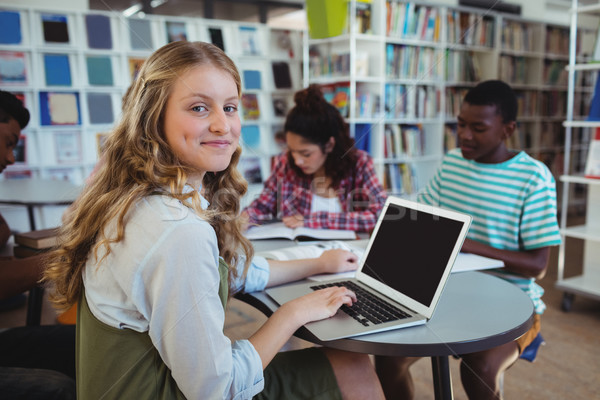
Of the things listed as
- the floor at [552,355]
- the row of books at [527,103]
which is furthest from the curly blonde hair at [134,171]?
the row of books at [527,103]

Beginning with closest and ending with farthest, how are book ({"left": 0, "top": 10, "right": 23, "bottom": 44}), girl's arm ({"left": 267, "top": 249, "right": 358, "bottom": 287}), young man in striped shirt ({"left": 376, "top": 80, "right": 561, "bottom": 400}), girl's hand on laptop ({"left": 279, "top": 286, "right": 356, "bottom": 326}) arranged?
girl's hand on laptop ({"left": 279, "top": 286, "right": 356, "bottom": 326}), girl's arm ({"left": 267, "top": 249, "right": 358, "bottom": 287}), young man in striped shirt ({"left": 376, "top": 80, "right": 561, "bottom": 400}), book ({"left": 0, "top": 10, "right": 23, "bottom": 44})

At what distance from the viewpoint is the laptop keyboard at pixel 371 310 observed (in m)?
0.99

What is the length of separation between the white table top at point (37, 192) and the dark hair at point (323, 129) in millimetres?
1153

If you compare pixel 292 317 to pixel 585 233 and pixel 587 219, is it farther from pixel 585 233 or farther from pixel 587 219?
pixel 587 219

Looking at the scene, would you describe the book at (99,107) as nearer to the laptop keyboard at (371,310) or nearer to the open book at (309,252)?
the open book at (309,252)

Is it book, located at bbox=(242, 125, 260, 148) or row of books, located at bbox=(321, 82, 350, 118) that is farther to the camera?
book, located at bbox=(242, 125, 260, 148)

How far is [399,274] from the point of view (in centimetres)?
112

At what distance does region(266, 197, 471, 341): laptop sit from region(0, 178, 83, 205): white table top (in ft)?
5.74

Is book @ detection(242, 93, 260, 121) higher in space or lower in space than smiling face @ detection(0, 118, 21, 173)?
higher

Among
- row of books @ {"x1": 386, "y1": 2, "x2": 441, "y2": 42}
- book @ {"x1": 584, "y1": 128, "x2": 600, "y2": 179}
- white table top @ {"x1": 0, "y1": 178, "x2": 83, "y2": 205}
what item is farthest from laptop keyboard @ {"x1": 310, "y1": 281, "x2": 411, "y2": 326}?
row of books @ {"x1": 386, "y1": 2, "x2": 441, "y2": 42}

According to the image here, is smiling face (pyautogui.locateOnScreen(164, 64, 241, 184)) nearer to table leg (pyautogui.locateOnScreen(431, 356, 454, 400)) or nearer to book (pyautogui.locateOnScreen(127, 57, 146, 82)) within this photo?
table leg (pyautogui.locateOnScreen(431, 356, 454, 400))

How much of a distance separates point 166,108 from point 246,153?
399 centimetres

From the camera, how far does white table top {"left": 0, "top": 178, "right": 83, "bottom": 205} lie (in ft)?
8.84

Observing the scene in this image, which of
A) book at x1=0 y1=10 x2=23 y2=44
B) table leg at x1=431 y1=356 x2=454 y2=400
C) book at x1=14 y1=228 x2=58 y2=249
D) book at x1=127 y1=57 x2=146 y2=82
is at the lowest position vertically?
table leg at x1=431 y1=356 x2=454 y2=400
